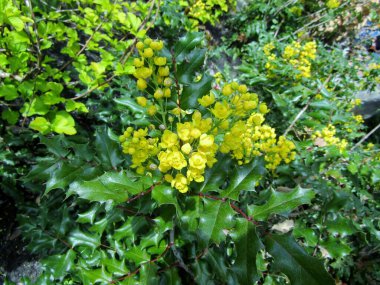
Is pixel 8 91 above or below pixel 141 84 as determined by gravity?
below

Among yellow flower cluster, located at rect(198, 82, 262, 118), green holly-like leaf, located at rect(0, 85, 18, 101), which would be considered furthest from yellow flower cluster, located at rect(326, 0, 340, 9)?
green holly-like leaf, located at rect(0, 85, 18, 101)

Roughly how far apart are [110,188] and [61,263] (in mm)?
710

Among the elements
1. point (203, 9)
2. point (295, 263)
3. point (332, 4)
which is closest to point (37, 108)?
point (295, 263)

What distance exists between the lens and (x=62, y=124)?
1.40 meters

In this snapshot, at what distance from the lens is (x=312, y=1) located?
400 centimetres

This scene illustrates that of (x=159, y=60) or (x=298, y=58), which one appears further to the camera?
(x=298, y=58)

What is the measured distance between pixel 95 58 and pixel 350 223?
2374 millimetres

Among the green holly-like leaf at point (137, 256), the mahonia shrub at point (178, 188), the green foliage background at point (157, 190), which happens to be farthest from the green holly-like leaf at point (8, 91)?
the green holly-like leaf at point (137, 256)

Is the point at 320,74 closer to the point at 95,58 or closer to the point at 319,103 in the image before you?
the point at 319,103

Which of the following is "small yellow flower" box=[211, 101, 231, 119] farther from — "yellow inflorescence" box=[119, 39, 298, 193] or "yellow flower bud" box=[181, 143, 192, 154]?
"yellow flower bud" box=[181, 143, 192, 154]

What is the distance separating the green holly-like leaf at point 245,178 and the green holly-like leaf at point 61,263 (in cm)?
86

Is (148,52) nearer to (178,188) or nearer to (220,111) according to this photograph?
(220,111)

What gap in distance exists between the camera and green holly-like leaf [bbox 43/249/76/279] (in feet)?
4.28

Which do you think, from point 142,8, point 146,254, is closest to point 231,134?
point 146,254
